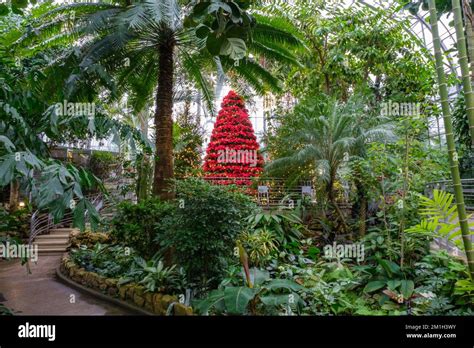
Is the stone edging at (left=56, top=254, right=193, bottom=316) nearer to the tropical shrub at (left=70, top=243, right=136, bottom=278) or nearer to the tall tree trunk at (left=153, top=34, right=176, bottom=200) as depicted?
the tropical shrub at (left=70, top=243, right=136, bottom=278)

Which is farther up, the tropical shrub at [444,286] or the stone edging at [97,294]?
the tropical shrub at [444,286]

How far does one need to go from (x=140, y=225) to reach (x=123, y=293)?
3.49 ft

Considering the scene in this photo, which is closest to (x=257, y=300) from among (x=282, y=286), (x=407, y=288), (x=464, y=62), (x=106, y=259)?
(x=282, y=286)

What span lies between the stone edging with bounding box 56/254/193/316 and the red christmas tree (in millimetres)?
3439

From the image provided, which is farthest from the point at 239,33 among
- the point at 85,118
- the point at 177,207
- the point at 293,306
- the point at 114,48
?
the point at 114,48

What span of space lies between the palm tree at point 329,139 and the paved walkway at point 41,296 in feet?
11.7

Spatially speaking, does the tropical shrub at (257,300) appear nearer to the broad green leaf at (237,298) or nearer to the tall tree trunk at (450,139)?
the broad green leaf at (237,298)

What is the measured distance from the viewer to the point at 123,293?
175 inches

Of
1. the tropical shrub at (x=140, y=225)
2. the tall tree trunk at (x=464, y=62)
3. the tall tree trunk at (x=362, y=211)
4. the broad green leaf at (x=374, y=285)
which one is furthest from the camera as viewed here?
the tall tree trunk at (x=362, y=211)

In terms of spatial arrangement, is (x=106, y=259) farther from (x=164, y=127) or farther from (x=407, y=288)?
(x=407, y=288)

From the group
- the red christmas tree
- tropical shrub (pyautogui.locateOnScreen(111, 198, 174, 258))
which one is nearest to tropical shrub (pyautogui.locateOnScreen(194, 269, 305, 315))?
tropical shrub (pyautogui.locateOnScreen(111, 198, 174, 258))

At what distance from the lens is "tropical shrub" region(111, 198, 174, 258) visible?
199 inches

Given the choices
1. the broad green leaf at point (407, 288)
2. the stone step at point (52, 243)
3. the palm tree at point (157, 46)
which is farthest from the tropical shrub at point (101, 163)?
the broad green leaf at point (407, 288)

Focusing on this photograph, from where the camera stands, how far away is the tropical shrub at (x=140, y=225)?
5.04 metres
